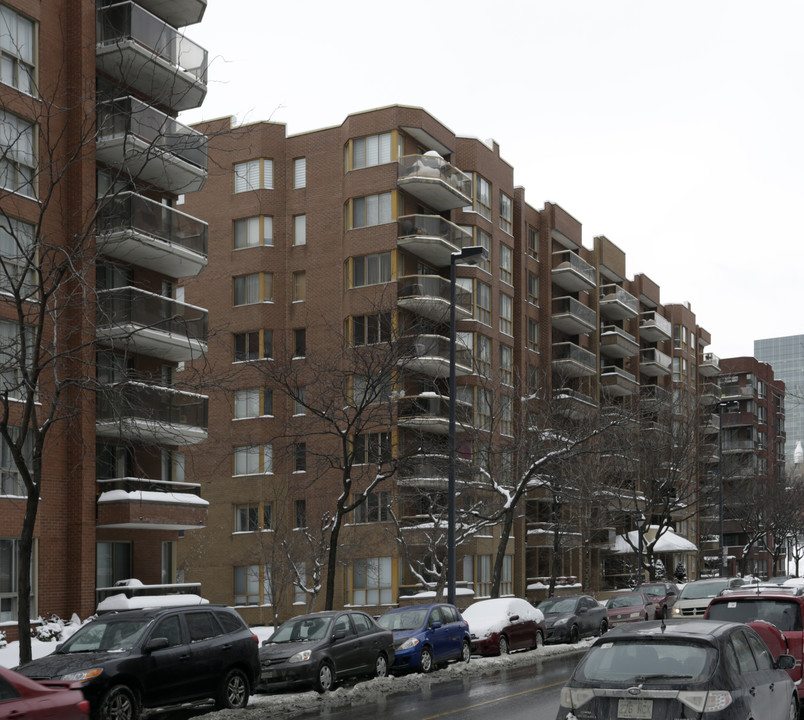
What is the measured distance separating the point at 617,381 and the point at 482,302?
22.0 m

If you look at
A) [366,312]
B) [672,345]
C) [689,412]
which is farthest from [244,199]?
[672,345]

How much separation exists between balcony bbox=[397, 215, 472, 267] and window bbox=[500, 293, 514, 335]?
24.5ft

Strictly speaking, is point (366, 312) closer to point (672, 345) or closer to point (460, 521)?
point (460, 521)

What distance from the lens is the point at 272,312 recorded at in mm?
52188

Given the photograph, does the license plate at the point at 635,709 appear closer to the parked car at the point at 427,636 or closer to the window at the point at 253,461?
the parked car at the point at 427,636

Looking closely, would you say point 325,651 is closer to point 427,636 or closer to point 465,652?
point 427,636

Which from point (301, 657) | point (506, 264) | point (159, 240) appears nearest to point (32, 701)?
point (301, 657)

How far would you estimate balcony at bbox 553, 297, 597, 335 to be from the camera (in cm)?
6481

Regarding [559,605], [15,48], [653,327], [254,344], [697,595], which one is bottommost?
[559,605]

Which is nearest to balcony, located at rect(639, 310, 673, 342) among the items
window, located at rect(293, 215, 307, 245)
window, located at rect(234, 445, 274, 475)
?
window, located at rect(293, 215, 307, 245)

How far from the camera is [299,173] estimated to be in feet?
174

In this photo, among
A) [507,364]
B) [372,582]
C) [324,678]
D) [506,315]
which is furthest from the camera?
[506,315]

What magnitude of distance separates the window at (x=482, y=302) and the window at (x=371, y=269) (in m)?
6.03

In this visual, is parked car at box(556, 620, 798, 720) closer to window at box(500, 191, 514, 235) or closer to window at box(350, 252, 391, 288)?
window at box(350, 252, 391, 288)
